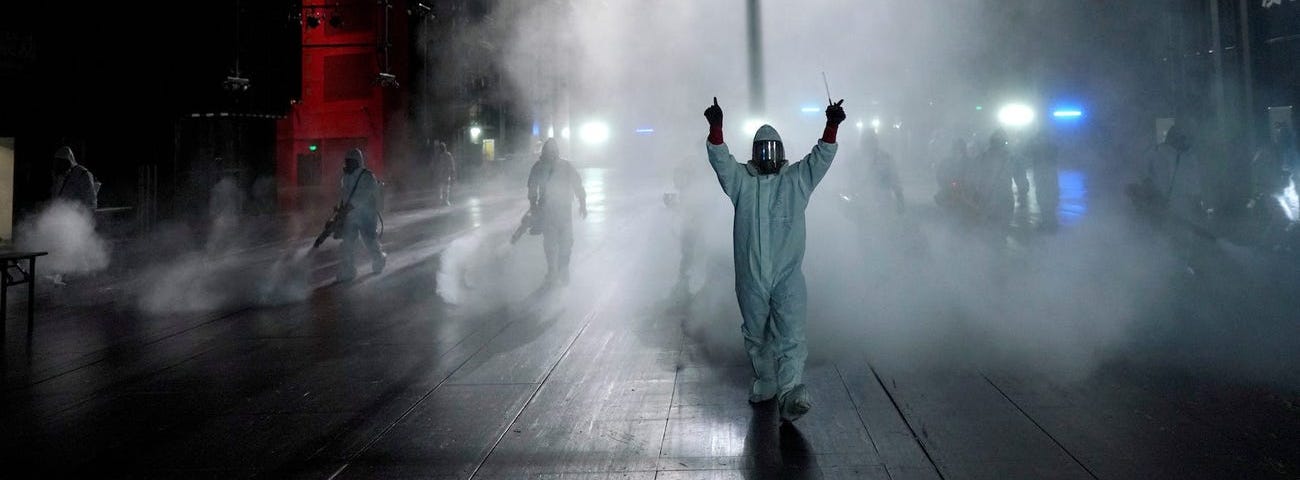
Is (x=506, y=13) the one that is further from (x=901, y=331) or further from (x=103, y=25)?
(x=901, y=331)

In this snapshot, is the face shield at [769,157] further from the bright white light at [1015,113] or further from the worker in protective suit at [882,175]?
the bright white light at [1015,113]

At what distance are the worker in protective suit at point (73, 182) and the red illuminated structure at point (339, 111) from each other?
1439 centimetres

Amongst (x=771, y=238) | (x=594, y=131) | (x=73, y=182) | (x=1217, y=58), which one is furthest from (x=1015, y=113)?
(x=73, y=182)

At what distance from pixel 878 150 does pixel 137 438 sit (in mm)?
7996

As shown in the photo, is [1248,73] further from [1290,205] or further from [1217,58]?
[1290,205]

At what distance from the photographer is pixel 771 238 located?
3.71 metres

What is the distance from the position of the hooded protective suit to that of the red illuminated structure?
21367 millimetres

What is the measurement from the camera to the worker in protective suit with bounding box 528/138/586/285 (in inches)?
314

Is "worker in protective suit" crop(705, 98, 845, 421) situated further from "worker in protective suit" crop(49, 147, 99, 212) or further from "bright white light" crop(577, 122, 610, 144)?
"bright white light" crop(577, 122, 610, 144)

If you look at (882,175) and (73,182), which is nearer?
(73,182)

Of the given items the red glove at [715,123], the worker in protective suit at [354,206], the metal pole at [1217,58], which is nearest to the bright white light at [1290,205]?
the metal pole at [1217,58]

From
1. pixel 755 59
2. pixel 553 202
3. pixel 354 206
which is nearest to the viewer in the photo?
pixel 553 202

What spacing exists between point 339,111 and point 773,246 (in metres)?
22.5

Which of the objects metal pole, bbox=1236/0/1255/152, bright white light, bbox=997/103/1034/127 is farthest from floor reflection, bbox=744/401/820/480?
bright white light, bbox=997/103/1034/127
